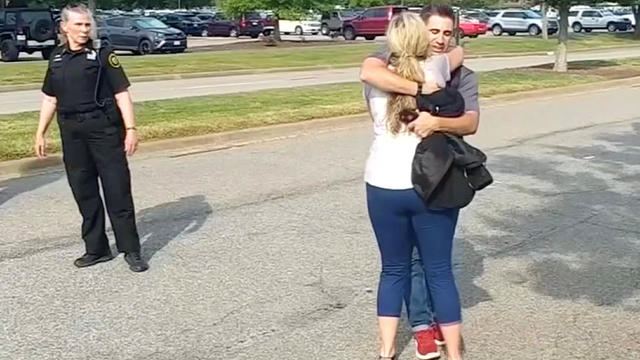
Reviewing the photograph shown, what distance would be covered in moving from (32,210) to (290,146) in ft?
14.8

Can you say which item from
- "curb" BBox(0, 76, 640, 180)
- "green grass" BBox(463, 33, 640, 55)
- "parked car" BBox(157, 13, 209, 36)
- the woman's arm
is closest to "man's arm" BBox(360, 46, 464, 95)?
the woman's arm

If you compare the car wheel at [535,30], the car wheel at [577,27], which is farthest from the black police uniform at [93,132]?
the car wheel at [577,27]

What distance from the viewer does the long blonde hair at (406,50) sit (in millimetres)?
3842

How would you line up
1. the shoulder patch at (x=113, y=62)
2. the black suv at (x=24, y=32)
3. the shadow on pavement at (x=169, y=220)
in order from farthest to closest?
the black suv at (x=24, y=32) → the shadow on pavement at (x=169, y=220) → the shoulder patch at (x=113, y=62)

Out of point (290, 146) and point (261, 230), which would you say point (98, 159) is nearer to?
point (261, 230)

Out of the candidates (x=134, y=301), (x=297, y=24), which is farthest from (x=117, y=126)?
(x=297, y=24)

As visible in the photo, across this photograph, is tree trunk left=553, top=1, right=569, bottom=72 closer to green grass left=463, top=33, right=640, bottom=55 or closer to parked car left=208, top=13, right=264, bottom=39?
green grass left=463, top=33, right=640, bottom=55

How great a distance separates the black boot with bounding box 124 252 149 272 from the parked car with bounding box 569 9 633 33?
199 ft

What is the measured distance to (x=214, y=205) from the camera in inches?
Result: 328

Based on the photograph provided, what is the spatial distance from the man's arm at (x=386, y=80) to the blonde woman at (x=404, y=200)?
0.09 ft

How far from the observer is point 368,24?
4881 cm

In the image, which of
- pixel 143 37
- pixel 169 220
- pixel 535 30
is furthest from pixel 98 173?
pixel 535 30

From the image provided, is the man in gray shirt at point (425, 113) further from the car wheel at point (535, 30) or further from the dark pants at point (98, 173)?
the car wheel at point (535, 30)

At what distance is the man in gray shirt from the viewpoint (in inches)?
153
